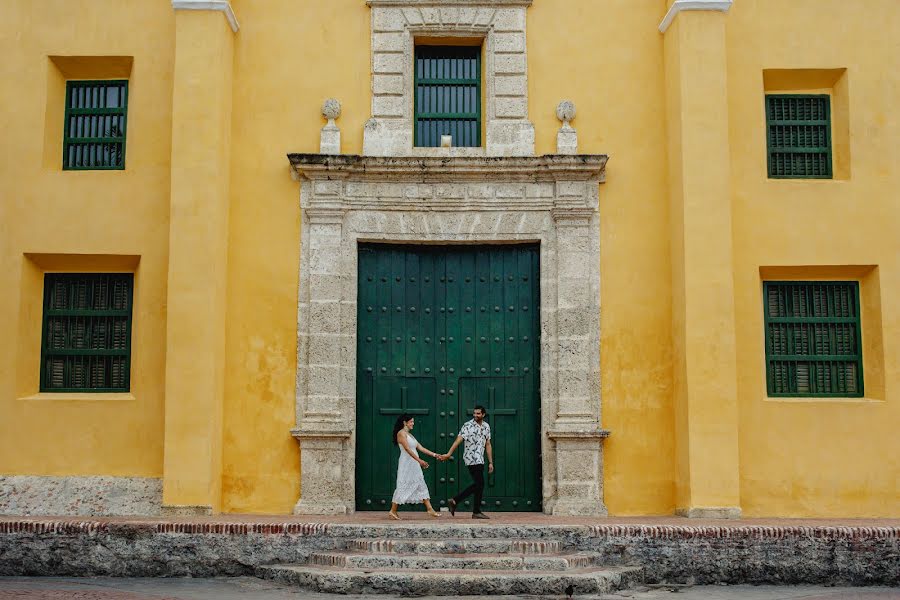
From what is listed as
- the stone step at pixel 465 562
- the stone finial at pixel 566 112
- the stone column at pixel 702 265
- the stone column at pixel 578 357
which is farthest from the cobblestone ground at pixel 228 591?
the stone finial at pixel 566 112

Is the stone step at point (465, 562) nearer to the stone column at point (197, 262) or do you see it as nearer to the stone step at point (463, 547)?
the stone step at point (463, 547)

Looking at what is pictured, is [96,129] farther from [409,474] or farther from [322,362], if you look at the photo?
[409,474]

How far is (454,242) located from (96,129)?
14.0 ft

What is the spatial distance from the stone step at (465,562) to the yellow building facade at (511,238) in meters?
2.24

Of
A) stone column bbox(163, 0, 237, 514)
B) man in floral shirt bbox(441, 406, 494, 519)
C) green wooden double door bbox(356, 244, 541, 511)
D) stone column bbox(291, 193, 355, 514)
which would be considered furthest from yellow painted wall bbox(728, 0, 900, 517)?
stone column bbox(163, 0, 237, 514)

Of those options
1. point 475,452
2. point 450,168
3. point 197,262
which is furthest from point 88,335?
point 475,452

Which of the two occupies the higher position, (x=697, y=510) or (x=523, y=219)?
(x=523, y=219)

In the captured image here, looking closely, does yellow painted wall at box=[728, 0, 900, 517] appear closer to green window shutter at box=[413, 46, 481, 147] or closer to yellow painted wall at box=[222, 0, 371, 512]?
green window shutter at box=[413, 46, 481, 147]

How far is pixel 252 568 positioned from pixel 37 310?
14.1 feet

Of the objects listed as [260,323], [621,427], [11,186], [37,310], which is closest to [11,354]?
[37,310]

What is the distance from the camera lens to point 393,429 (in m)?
11.9

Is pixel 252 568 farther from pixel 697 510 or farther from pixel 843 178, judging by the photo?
pixel 843 178

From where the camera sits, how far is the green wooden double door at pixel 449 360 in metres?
12.0

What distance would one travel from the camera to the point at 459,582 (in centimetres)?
891
